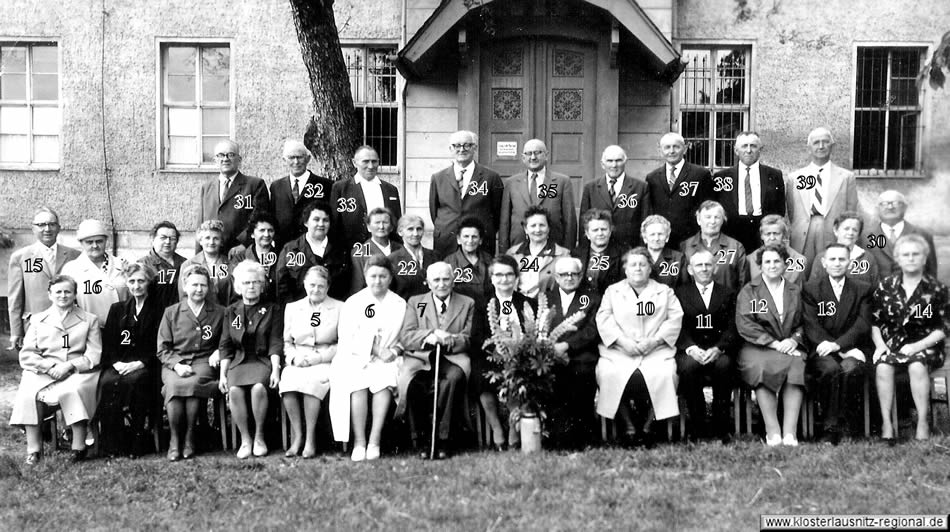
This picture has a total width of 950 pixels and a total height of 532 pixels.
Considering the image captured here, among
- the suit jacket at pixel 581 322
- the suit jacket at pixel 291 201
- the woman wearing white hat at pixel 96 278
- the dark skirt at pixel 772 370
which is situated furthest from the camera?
the suit jacket at pixel 291 201

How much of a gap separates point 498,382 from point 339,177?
3647 mm

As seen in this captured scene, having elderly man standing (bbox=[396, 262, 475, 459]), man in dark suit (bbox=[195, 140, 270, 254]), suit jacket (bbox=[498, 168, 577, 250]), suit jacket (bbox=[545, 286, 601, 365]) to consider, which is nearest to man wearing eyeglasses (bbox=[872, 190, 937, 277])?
suit jacket (bbox=[545, 286, 601, 365])

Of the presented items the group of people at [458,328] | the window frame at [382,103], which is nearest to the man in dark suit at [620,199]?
the group of people at [458,328]

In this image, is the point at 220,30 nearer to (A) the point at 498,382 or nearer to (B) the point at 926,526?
(A) the point at 498,382

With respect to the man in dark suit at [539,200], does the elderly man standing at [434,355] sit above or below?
below

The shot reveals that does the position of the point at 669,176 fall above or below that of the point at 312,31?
below

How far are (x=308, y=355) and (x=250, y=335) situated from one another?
438 mm

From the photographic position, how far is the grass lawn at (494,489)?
4.70m

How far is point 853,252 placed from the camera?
21.8 feet

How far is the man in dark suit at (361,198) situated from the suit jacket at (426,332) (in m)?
1.09

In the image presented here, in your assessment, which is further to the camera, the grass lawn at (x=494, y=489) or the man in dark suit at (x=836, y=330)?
the man in dark suit at (x=836, y=330)

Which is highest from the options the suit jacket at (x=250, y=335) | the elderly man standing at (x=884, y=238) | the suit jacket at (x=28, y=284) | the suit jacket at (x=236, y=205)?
the suit jacket at (x=236, y=205)

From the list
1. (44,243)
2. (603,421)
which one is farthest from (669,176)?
(44,243)

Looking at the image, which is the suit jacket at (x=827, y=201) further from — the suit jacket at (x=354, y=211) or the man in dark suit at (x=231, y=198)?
the man in dark suit at (x=231, y=198)
